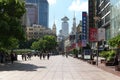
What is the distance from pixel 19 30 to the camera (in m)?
55.2

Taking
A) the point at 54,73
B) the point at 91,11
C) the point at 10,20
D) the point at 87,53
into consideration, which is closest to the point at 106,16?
the point at 87,53

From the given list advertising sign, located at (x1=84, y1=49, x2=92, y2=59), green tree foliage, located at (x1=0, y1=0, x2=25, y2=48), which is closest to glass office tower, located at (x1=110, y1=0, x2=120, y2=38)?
advertising sign, located at (x1=84, y1=49, x2=92, y2=59)

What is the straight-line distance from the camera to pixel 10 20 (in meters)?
55.0

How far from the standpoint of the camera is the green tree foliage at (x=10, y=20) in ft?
176

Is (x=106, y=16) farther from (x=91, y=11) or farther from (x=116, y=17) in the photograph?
(x=91, y=11)

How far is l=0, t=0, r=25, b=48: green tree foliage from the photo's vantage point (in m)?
53.7

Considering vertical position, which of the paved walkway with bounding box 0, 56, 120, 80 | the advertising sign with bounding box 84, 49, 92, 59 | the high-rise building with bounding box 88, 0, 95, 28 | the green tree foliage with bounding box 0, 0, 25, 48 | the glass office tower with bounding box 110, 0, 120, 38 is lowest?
the paved walkway with bounding box 0, 56, 120, 80

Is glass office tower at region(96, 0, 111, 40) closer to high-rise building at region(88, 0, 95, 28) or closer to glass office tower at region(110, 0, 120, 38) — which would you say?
high-rise building at region(88, 0, 95, 28)

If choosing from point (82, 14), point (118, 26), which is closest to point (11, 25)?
point (118, 26)

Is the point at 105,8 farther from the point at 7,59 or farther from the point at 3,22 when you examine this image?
the point at 3,22

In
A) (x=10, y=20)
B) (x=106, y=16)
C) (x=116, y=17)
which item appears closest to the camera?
(x=10, y=20)

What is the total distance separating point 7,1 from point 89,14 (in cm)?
12356

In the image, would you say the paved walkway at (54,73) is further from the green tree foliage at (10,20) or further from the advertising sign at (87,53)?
the advertising sign at (87,53)

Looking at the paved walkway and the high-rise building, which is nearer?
the paved walkway
